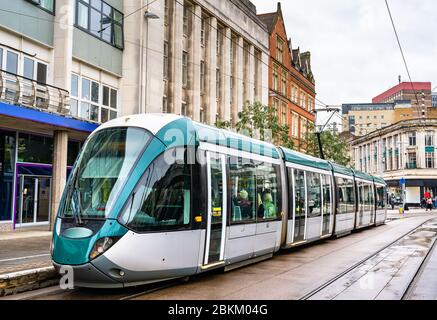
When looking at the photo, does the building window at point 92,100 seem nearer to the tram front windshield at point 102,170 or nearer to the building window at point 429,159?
the tram front windshield at point 102,170

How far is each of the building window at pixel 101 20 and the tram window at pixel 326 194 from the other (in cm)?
1251

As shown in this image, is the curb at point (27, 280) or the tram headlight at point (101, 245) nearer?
the tram headlight at point (101, 245)

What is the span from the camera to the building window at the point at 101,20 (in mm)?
21844

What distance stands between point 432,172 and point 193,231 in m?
71.2

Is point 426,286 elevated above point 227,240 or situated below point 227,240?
below

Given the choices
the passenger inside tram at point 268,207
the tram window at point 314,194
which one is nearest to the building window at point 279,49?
the tram window at point 314,194

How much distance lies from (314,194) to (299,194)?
151 centimetres

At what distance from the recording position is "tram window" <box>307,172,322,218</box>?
1517 centimetres

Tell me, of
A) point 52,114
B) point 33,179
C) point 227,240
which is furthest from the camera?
point 33,179

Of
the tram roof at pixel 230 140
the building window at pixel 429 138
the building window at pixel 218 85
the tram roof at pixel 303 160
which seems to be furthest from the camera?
the building window at pixel 429 138
